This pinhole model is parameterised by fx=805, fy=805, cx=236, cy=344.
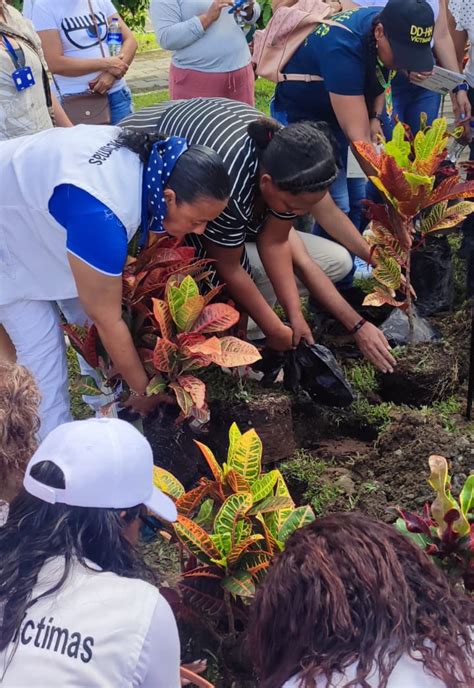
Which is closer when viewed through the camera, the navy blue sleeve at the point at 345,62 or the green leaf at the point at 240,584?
the green leaf at the point at 240,584

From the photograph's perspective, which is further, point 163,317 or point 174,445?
point 174,445

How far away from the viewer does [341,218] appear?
370cm

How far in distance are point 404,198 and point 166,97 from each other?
6.83 m

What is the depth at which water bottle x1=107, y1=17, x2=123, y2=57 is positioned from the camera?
4645 mm

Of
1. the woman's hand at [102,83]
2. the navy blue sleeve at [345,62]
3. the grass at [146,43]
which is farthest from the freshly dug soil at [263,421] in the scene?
the grass at [146,43]

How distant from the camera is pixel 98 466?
1.70m

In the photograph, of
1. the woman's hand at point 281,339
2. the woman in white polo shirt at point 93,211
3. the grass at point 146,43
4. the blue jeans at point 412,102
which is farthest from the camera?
the grass at point 146,43

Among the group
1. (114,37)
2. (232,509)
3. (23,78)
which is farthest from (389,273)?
(114,37)

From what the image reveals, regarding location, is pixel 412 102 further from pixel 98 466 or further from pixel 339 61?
pixel 98 466

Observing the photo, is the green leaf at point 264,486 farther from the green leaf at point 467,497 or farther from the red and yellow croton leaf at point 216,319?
the red and yellow croton leaf at point 216,319

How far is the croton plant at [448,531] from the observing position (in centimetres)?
216

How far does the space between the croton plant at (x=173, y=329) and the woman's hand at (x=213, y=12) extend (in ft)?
6.85

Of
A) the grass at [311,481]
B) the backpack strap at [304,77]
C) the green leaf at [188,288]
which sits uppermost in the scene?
the backpack strap at [304,77]

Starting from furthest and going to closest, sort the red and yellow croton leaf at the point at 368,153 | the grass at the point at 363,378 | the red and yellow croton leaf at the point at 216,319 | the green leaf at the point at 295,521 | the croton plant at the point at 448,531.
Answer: the grass at the point at 363,378, the red and yellow croton leaf at the point at 368,153, the red and yellow croton leaf at the point at 216,319, the green leaf at the point at 295,521, the croton plant at the point at 448,531
